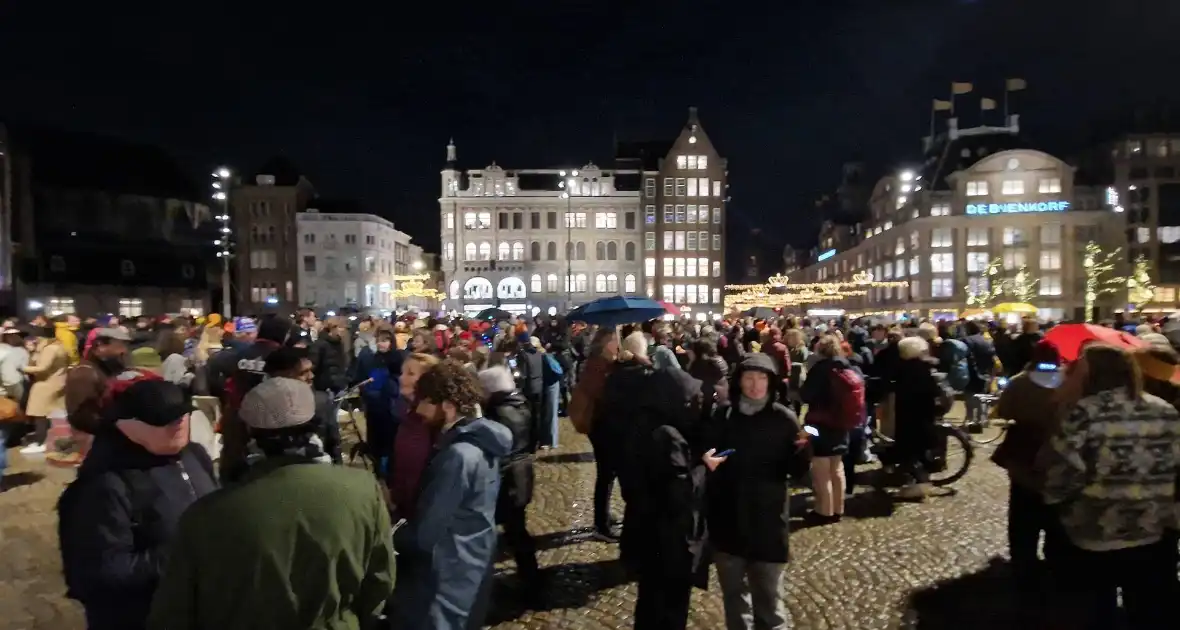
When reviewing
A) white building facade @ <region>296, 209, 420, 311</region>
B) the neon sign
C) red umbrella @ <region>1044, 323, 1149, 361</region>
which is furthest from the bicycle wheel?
the neon sign

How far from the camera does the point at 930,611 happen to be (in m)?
5.53

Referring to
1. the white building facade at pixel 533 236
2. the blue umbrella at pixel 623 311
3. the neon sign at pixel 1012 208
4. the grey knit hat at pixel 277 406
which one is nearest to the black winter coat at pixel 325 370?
the blue umbrella at pixel 623 311

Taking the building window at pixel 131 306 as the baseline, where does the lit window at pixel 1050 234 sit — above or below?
above

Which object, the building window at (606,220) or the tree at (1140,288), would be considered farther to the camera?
the building window at (606,220)

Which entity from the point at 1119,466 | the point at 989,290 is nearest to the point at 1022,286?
the point at 989,290

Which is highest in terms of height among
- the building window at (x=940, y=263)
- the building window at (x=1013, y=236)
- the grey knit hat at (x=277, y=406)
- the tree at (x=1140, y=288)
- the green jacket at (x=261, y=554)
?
the building window at (x=1013, y=236)

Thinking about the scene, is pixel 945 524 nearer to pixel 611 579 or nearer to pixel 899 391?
pixel 899 391

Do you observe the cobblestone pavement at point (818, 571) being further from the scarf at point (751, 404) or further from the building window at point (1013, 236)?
the building window at point (1013, 236)

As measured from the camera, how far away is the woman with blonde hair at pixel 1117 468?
4.20m

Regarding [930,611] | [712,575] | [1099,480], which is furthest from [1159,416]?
[712,575]

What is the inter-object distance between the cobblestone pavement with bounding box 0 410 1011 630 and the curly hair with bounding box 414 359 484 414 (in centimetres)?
223

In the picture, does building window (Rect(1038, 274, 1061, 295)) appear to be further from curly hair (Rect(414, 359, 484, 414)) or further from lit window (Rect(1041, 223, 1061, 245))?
curly hair (Rect(414, 359, 484, 414))

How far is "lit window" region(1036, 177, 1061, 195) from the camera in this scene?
6297cm

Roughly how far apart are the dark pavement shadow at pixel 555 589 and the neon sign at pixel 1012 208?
65400mm
